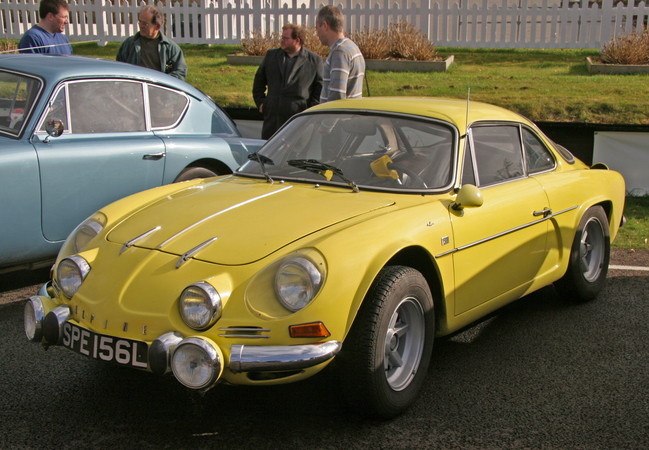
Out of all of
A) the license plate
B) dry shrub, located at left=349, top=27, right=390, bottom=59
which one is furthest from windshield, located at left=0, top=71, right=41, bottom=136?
dry shrub, located at left=349, top=27, right=390, bottom=59

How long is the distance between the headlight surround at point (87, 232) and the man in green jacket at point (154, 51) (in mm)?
3910

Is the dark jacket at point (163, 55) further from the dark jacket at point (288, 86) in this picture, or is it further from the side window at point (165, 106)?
the side window at point (165, 106)

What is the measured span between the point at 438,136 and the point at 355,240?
126cm

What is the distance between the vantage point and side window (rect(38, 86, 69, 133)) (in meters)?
4.78

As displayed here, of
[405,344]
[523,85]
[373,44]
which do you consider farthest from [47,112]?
[373,44]

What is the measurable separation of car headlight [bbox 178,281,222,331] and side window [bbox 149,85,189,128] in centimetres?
A: 314

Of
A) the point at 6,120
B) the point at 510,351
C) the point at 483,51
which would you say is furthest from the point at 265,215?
the point at 483,51

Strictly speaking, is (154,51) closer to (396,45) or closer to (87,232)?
(87,232)

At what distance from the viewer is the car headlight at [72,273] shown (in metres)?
3.01

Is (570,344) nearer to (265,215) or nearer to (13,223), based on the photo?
(265,215)

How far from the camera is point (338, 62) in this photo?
6.06 m

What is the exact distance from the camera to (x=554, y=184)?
4238mm

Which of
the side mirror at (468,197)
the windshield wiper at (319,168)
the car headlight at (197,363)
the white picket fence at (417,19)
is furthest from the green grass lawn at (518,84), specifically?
the car headlight at (197,363)

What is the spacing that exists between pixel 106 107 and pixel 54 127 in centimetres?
68
